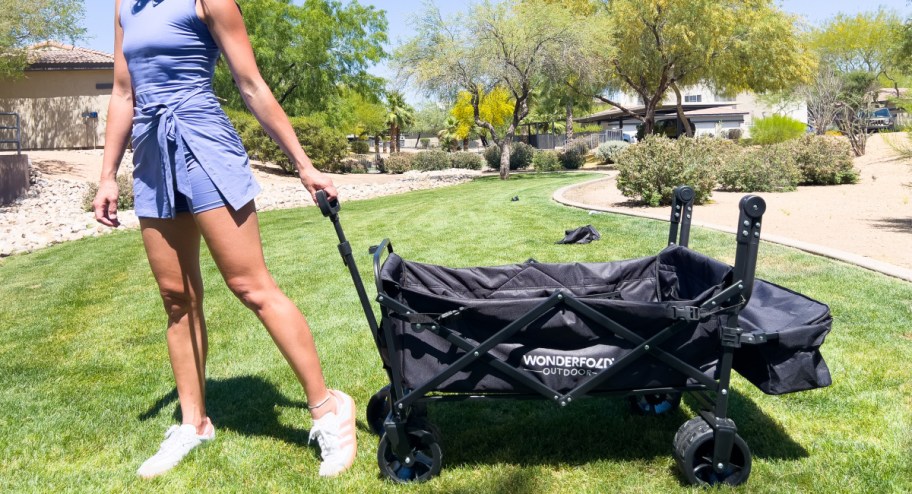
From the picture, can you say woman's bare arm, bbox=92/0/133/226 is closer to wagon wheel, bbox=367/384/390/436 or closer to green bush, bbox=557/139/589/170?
wagon wheel, bbox=367/384/390/436

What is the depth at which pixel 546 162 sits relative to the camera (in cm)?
3197

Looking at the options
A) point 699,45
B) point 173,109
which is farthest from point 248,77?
point 699,45

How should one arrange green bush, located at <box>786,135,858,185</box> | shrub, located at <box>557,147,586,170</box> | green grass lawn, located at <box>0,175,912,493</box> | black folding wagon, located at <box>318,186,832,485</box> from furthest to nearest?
shrub, located at <box>557,147,586,170</box>
green bush, located at <box>786,135,858,185</box>
green grass lawn, located at <box>0,175,912,493</box>
black folding wagon, located at <box>318,186,832,485</box>

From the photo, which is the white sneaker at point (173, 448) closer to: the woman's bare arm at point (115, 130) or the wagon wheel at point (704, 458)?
the woman's bare arm at point (115, 130)

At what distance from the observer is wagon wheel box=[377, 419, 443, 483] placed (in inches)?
109

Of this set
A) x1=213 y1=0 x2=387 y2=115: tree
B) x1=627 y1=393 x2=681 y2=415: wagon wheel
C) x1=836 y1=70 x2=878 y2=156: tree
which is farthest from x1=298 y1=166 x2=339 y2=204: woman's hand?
x1=213 y1=0 x2=387 y2=115: tree

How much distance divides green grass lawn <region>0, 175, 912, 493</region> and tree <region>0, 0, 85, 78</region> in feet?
69.0

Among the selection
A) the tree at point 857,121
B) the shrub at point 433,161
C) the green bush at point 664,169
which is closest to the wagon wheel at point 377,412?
the green bush at point 664,169

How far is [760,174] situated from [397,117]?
2467 inches

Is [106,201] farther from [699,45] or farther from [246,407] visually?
[699,45]

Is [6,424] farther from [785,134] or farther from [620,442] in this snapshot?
[785,134]

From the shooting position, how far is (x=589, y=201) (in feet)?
45.5

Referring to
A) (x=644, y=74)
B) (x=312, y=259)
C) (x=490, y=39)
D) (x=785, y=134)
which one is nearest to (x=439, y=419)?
(x=312, y=259)

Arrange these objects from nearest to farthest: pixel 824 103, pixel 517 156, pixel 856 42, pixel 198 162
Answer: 1. pixel 198 162
2. pixel 824 103
3. pixel 517 156
4. pixel 856 42
